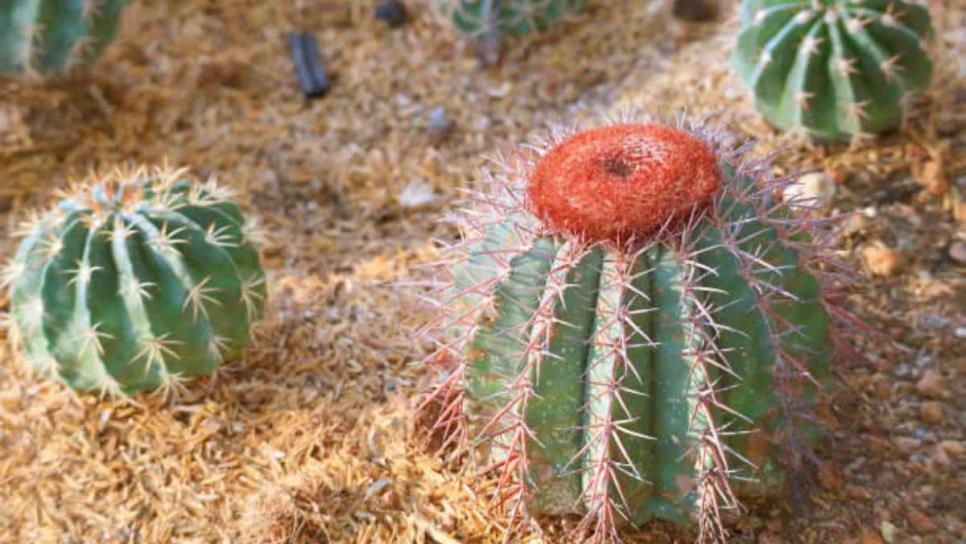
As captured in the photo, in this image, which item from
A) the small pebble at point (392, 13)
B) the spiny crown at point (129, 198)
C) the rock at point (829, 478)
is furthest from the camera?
the small pebble at point (392, 13)

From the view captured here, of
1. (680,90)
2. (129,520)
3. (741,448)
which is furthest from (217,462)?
(680,90)

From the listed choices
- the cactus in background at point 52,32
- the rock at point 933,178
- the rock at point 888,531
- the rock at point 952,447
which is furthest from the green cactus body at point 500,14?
the rock at point 888,531

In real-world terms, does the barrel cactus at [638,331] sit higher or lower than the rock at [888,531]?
higher

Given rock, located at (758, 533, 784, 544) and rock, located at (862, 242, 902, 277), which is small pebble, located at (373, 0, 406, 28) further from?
rock, located at (758, 533, 784, 544)

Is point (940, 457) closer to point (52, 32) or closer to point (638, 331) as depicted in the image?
point (638, 331)

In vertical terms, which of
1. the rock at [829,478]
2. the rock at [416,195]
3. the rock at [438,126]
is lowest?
the rock at [829,478]

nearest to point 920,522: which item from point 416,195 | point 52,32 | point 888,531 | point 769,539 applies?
point 888,531

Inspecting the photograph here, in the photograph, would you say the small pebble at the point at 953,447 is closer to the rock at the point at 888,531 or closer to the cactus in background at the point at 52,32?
the rock at the point at 888,531
